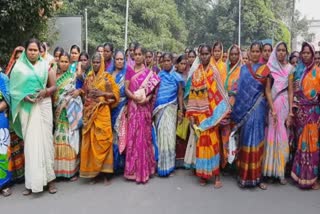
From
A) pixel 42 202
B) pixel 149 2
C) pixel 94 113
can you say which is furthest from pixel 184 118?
pixel 149 2

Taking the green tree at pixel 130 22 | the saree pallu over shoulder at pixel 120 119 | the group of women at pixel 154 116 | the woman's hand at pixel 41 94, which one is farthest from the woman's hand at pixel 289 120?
the green tree at pixel 130 22

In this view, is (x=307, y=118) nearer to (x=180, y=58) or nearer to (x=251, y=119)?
(x=251, y=119)

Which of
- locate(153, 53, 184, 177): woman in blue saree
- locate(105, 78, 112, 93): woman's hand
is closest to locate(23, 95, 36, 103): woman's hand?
locate(105, 78, 112, 93): woman's hand

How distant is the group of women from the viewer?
4.15 m

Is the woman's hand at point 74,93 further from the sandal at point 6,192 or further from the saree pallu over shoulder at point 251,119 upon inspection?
the saree pallu over shoulder at point 251,119

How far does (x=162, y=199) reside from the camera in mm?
4074

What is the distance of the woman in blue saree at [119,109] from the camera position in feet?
15.0

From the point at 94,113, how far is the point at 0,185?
1379mm

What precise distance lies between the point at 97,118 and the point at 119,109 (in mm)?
343

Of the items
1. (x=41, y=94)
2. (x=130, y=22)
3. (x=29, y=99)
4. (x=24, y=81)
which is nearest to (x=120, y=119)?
(x=41, y=94)

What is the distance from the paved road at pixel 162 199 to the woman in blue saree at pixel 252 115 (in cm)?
26

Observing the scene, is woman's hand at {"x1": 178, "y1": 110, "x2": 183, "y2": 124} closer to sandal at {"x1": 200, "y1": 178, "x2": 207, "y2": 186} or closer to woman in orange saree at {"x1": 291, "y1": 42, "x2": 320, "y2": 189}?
sandal at {"x1": 200, "y1": 178, "x2": 207, "y2": 186}

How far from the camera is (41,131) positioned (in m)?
4.15

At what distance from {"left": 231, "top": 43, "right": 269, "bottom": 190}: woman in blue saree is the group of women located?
12 mm
